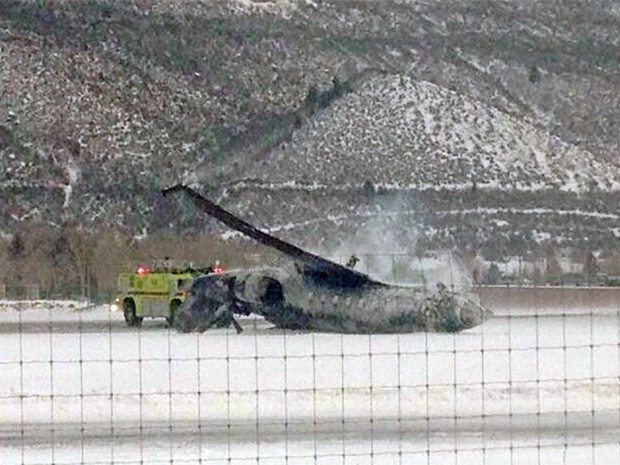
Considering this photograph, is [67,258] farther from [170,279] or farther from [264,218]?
[170,279]

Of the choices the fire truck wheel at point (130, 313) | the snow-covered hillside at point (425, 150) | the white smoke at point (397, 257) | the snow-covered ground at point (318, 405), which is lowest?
the snow-covered ground at point (318, 405)

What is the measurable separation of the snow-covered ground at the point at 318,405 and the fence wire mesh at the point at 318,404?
0.03 m

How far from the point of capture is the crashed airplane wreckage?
89.2ft

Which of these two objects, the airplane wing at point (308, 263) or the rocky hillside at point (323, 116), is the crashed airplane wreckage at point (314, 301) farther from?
the rocky hillside at point (323, 116)

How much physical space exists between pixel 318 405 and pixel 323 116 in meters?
68.2

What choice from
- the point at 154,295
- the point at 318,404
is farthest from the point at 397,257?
the point at 318,404

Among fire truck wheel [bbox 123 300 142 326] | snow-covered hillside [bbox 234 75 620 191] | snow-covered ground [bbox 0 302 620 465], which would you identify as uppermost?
snow-covered hillside [bbox 234 75 620 191]

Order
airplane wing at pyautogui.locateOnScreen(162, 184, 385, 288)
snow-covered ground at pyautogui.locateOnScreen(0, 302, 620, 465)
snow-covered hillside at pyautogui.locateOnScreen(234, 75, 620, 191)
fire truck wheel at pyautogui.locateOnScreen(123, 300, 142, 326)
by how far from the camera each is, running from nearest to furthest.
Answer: snow-covered ground at pyautogui.locateOnScreen(0, 302, 620, 465) < airplane wing at pyautogui.locateOnScreen(162, 184, 385, 288) < fire truck wheel at pyautogui.locateOnScreen(123, 300, 142, 326) < snow-covered hillside at pyautogui.locateOnScreen(234, 75, 620, 191)

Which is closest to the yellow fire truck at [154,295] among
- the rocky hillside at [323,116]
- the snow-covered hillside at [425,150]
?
the rocky hillside at [323,116]

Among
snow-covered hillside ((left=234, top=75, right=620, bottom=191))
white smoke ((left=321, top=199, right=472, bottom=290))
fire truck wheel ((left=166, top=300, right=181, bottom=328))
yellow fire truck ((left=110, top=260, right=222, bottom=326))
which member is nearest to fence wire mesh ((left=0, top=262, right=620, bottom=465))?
fire truck wheel ((left=166, top=300, right=181, bottom=328))

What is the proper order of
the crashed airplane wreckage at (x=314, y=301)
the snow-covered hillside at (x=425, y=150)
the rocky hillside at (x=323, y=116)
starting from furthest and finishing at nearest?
the snow-covered hillside at (x=425, y=150)
the rocky hillside at (x=323, y=116)
the crashed airplane wreckage at (x=314, y=301)

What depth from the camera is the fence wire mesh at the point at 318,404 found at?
1265 cm

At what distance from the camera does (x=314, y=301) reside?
28578mm

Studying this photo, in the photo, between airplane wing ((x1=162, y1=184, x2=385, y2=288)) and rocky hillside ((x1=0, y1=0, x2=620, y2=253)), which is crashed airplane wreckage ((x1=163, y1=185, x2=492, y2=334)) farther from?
rocky hillside ((x1=0, y1=0, x2=620, y2=253))
